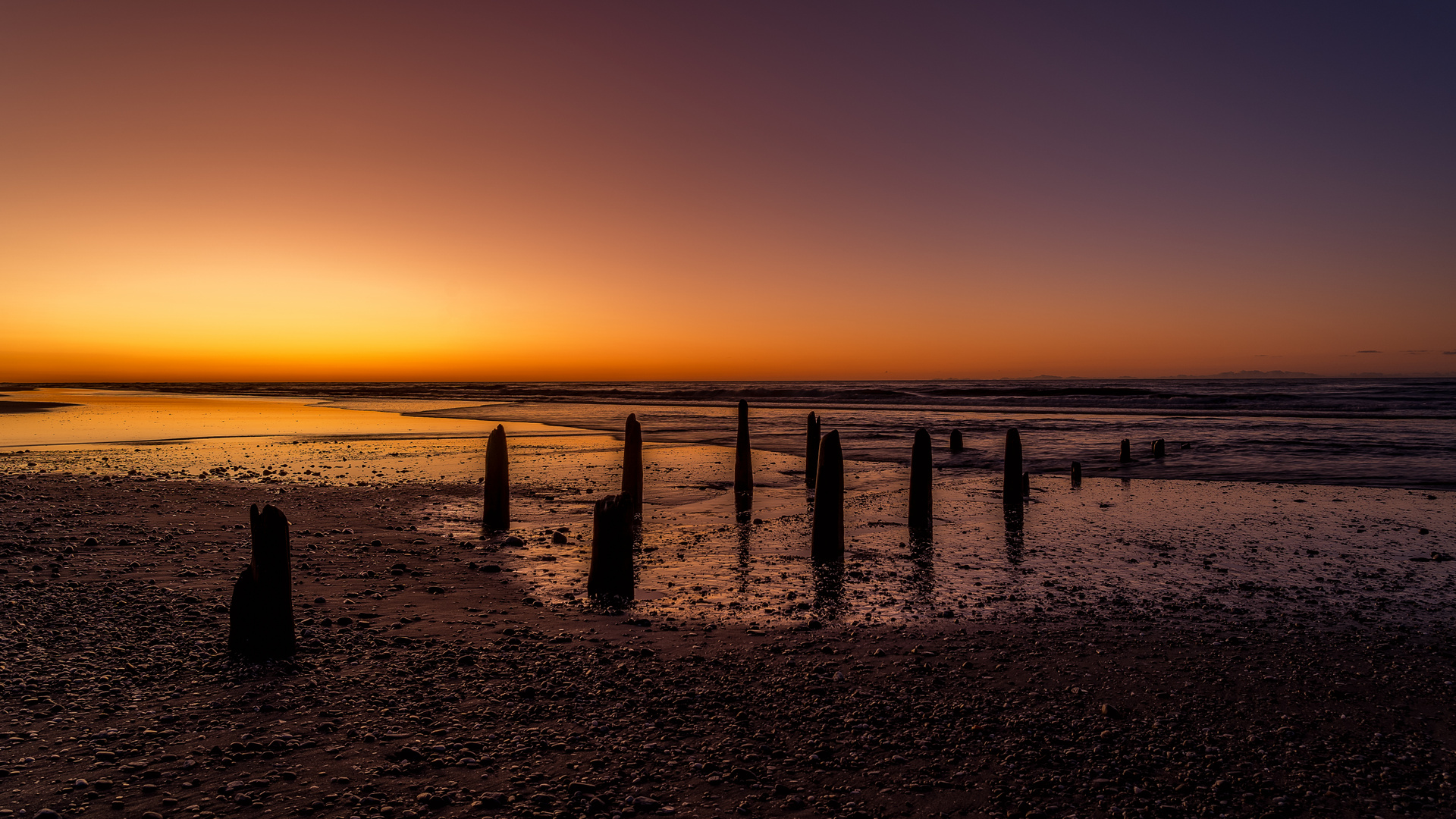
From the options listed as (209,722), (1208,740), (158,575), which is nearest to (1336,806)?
(1208,740)

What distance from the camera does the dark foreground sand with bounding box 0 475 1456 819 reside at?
425 cm

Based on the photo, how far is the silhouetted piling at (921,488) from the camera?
1208 centimetres

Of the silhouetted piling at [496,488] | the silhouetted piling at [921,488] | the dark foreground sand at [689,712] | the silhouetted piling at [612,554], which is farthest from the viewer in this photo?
the silhouetted piling at [921,488]

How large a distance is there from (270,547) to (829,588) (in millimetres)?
5735

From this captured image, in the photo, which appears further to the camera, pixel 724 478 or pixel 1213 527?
pixel 724 478

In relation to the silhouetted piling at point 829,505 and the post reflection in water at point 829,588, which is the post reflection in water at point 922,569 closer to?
the post reflection in water at point 829,588

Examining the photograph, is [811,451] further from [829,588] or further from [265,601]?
[265,601]

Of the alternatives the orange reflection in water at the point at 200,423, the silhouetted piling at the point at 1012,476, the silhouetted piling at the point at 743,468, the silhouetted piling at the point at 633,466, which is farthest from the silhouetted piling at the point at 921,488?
the orange reflection in water at the point at 200,423

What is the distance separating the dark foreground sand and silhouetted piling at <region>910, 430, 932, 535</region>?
174 inches

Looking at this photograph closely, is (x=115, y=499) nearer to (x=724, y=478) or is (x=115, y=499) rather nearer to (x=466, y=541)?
(x=466, y=541)

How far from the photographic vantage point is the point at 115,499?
1396 centimetres

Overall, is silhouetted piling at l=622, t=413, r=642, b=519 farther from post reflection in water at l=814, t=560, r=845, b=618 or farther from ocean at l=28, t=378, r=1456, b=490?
ocean at l=28, t=378, r=1456, b=490

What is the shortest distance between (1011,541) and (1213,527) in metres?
4.01

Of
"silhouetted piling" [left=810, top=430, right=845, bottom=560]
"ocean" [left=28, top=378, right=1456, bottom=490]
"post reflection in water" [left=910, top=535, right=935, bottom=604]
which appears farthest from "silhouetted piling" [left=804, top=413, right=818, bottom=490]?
"silhouetted piling" [left=810, top=430, right=845, bottom=560]
